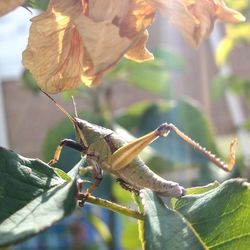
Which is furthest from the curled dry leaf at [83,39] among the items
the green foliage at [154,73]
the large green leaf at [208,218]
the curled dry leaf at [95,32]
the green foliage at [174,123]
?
the green foliage at [154,73]

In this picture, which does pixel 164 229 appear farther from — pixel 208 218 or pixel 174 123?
pixel 174 123

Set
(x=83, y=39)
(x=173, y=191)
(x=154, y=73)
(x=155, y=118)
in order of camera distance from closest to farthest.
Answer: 1. (x=83, y=39)
2. (x=173, y=191)
3. (x=155, y=118)
4. (x=154, y=73)

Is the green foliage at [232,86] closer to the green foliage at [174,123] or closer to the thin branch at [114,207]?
the green foliage at [174,123]

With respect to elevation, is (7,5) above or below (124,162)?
above

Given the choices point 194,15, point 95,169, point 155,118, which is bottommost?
point 155,118

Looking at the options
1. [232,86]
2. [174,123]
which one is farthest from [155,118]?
[232,86]

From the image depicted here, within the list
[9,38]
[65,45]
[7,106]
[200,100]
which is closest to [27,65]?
[65,45]
